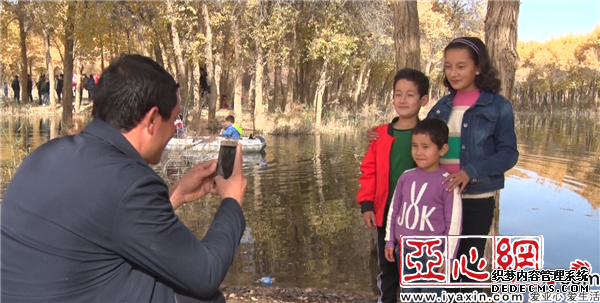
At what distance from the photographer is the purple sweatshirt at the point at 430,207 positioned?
3.34 metres

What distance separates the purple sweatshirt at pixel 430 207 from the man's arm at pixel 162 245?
1.72 m

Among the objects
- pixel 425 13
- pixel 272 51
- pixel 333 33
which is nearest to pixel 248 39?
pixel 272 51

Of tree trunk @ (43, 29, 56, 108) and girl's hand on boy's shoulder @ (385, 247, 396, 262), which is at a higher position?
tree trunk @ (43, 29, 56, 108)

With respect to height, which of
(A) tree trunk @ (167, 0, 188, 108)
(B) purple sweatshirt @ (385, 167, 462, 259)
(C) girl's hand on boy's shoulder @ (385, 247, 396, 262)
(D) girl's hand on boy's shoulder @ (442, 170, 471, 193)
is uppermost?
(A) tree trunk @ (167, 0, 188, 108)

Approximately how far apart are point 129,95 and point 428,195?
6.65 feet

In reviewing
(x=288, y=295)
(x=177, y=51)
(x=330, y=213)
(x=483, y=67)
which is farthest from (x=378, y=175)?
(x=177, y=51)

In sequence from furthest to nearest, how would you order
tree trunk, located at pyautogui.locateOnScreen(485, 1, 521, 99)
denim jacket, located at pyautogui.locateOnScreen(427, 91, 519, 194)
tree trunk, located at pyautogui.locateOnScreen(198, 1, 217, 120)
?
tree trunk, located at pyautogui.locateOnScreen(198, 1, 217, 120)
tree trunk, located at pyautogui.locateOnScreen(485, 1, 521, 99)
denim jacket, located at pyautogui.locateOnScreen(427, 91, 519, 194)

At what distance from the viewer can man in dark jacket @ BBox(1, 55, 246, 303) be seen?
5.51ft

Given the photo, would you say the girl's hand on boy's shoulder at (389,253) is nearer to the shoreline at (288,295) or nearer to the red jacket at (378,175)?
the red jacket at (378,175)

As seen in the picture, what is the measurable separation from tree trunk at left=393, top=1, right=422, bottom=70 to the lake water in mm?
2309

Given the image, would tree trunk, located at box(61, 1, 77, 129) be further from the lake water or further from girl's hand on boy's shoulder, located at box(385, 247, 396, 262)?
girl's hand on boy's shoulder, located at box(385, 247, 396, 262)

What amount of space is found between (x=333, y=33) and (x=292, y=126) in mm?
3949

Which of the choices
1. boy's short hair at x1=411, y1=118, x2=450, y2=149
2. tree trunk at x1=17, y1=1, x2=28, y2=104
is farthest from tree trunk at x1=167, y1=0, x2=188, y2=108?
boy's short hair at x1=411, y1=118, x2=450, y2=149

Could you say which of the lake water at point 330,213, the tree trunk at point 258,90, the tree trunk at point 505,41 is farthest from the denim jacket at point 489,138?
the tree trunk at point 258,90
